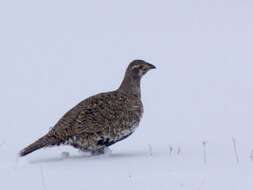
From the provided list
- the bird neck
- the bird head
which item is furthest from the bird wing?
the bird head

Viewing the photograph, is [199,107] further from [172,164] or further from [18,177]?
[18,177]

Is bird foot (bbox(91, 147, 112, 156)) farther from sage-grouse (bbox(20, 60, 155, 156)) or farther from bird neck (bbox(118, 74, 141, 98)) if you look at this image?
bird neck (bbox(118, 74, 141, 98))

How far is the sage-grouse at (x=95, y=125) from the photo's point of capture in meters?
10.5

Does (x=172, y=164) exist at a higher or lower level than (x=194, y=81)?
lower

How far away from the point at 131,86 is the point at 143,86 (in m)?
9.13

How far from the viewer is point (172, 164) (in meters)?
9.48

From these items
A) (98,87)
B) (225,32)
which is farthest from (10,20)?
(98,87)

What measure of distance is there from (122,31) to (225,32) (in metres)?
3.42

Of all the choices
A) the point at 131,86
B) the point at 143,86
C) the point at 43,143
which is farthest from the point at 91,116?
the point at 143,86

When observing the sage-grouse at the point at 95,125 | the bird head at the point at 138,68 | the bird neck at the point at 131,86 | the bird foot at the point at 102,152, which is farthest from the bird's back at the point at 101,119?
the bird head at the point at 138,68

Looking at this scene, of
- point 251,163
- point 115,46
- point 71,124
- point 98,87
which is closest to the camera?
point 251,163

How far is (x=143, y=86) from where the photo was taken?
67.8ft

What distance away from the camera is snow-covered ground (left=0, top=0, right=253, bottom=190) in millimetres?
8890

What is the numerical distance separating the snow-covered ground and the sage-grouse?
0.18 meters
